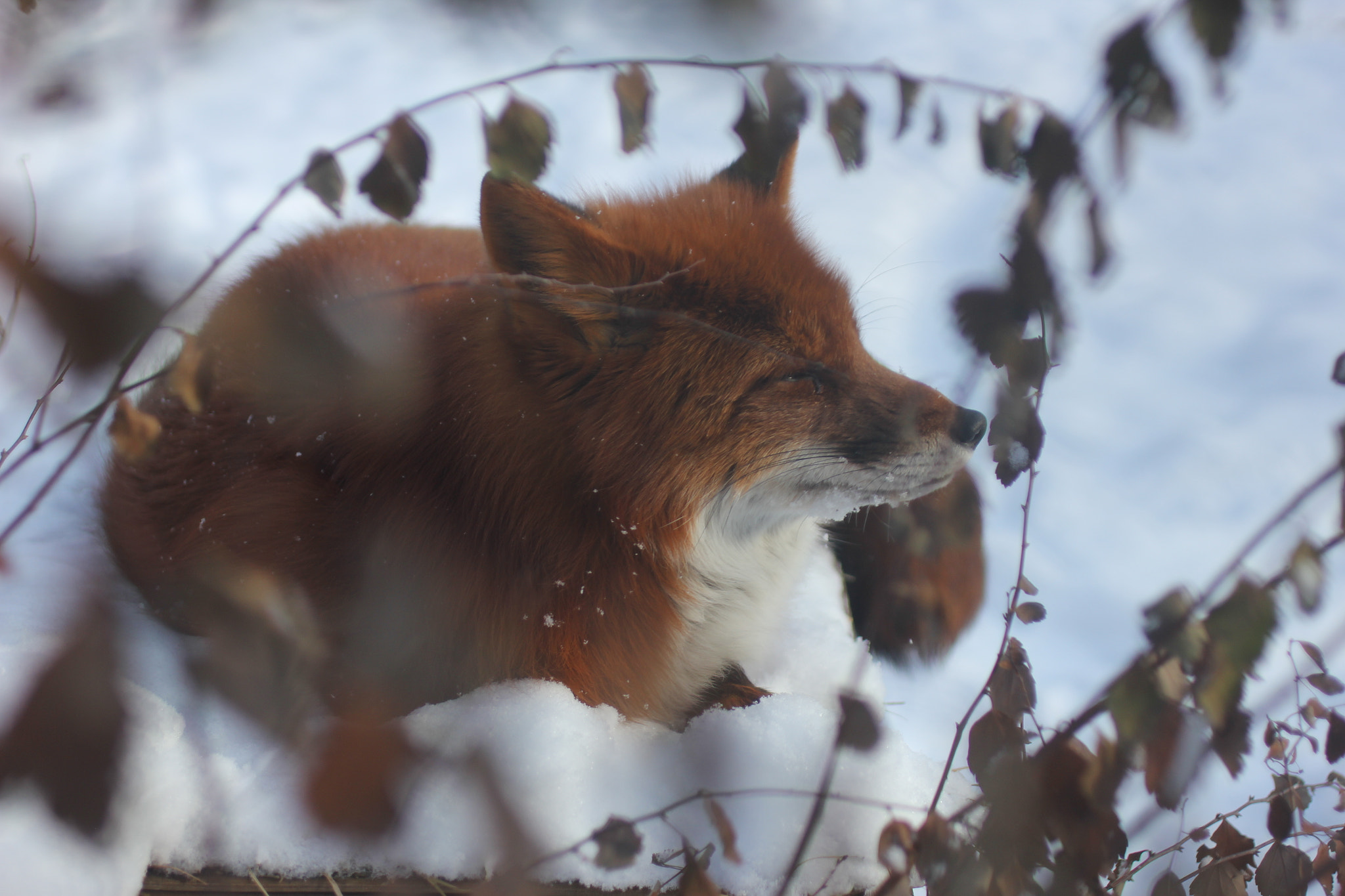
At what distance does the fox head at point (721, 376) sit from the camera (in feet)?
5.39

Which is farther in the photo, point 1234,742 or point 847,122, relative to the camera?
point 847,122

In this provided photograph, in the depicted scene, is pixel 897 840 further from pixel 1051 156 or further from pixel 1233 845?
pixel 1051 156

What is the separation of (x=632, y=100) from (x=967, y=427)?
104cm

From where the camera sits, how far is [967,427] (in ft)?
5.78

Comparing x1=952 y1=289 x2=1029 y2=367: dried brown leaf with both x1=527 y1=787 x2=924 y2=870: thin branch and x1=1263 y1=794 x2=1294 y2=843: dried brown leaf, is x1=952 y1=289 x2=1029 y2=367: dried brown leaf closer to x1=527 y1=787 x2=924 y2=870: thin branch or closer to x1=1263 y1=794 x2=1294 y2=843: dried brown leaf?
x1=527 y1=787 x2=924 y2=870: thin branch

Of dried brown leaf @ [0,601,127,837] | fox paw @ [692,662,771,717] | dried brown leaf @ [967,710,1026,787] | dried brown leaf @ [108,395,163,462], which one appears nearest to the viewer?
dried brown leaf @ [0,601,127,837]

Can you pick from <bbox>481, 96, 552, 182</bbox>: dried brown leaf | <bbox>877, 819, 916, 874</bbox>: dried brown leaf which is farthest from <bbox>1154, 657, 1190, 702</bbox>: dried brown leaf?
<bbox>481, 96, 552, 182</bbox>: dried brown leaf

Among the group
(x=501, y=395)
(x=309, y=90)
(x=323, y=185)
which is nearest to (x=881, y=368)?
(x=501, y=395)

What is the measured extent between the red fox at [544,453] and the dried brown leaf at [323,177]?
39 centimetres

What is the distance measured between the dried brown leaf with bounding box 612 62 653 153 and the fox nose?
981 millimetres

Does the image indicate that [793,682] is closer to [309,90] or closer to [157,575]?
[157,575]

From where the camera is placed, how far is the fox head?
1642 millimetres

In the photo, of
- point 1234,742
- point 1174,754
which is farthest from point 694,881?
point 1234,742

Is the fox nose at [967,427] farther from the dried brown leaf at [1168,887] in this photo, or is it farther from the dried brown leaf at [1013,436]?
the dried brown leaf at [1168,887]
